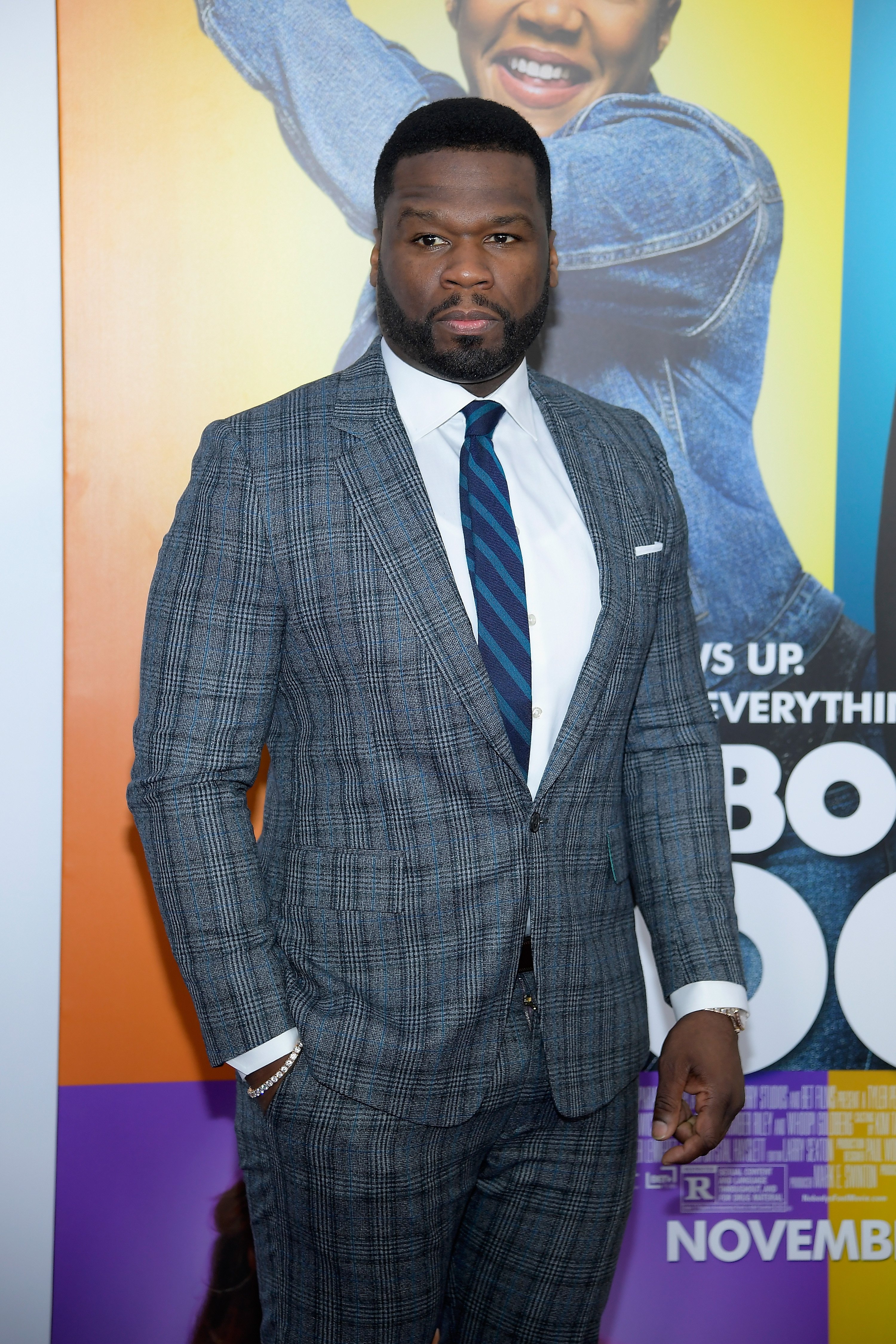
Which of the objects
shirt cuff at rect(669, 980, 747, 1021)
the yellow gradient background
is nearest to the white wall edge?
the yellow gradient background

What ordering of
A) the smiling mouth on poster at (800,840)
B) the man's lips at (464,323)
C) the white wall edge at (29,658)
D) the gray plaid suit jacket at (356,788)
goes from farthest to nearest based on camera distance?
the smiling mouth on poster at (800,840) → the white wall edge at (29,658) → the man's lips at (464,323) → the gray plaid suit jacket at (356,788)

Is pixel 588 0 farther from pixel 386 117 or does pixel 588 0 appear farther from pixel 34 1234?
pixel 34 1234

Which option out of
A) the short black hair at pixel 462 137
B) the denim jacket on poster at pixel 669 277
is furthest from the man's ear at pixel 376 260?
the denim jacket on poster at pixel 669 277

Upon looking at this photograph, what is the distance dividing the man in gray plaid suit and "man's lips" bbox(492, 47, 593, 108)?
594 millimetres

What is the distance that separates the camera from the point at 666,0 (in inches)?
82.1

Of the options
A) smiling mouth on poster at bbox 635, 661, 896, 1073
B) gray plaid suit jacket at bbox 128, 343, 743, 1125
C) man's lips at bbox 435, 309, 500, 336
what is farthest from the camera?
smiling mouth on poster at bbox 635, 661, 896, 1073

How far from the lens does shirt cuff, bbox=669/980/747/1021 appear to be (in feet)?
4.91

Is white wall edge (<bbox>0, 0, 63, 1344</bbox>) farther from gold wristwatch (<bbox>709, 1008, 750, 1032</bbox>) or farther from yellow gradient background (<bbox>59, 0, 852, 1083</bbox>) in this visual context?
gold wristwatch (<bbox>709, 1008, 750, 1032</bbox>)

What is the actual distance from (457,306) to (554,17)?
3.30 ft

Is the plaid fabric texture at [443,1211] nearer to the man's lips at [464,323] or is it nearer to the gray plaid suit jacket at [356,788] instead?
the gray plaid suit jacket at [356,788]

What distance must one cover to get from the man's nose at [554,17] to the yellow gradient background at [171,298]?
0.16m

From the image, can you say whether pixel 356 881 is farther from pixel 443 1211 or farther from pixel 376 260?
pixel 376 260

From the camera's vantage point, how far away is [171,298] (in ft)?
6.72

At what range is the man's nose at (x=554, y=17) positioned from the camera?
81.1 inches
